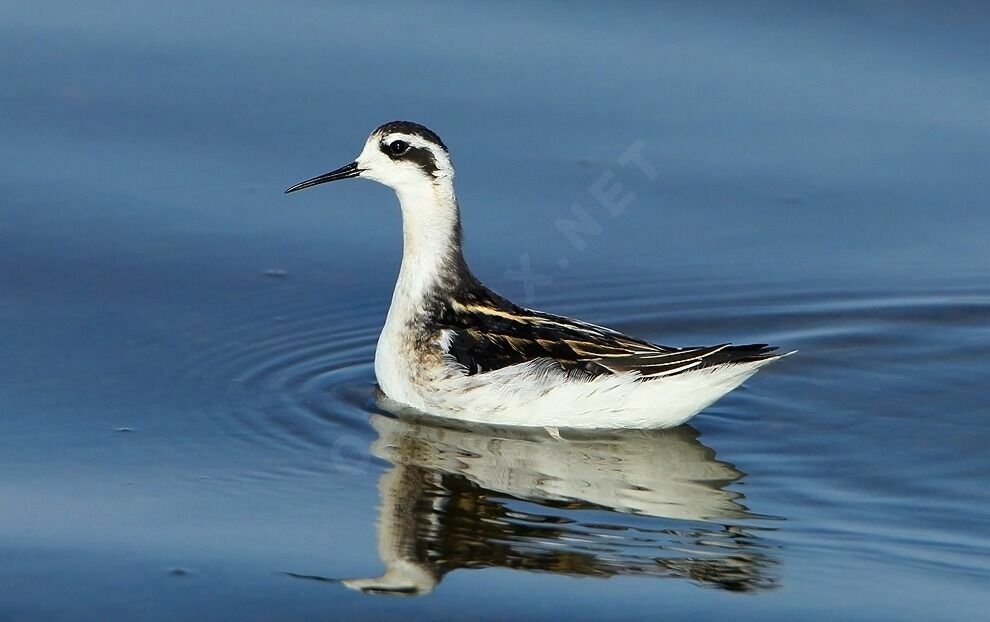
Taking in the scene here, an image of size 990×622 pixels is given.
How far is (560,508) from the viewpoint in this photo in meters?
8.16

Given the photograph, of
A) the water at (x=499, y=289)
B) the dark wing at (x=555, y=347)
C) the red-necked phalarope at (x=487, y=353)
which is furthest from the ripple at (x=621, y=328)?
the dark wing at (x=555, y=347)

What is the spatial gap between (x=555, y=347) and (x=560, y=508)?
157 cm

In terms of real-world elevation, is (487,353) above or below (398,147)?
below

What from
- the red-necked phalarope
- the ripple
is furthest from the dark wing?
the ripple

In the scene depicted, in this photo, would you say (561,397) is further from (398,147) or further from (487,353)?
(398,147)

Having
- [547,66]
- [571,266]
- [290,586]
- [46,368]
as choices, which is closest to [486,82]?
[547,66]

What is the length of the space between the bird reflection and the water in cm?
3

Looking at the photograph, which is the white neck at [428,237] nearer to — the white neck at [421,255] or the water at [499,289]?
the white neck at [421,255]

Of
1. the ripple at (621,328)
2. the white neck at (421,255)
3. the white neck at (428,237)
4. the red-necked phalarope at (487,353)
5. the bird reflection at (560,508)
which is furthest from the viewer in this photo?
the white neck at (428,237)

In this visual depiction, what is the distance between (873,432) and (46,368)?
14.8 ft

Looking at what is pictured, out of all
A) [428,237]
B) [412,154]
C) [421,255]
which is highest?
[412,154]

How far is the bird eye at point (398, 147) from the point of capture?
1024 cm

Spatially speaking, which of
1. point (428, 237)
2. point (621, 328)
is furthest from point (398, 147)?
point (621, 328)

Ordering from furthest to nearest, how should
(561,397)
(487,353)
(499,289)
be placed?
(499,289)
(487,353)
(561,397)
